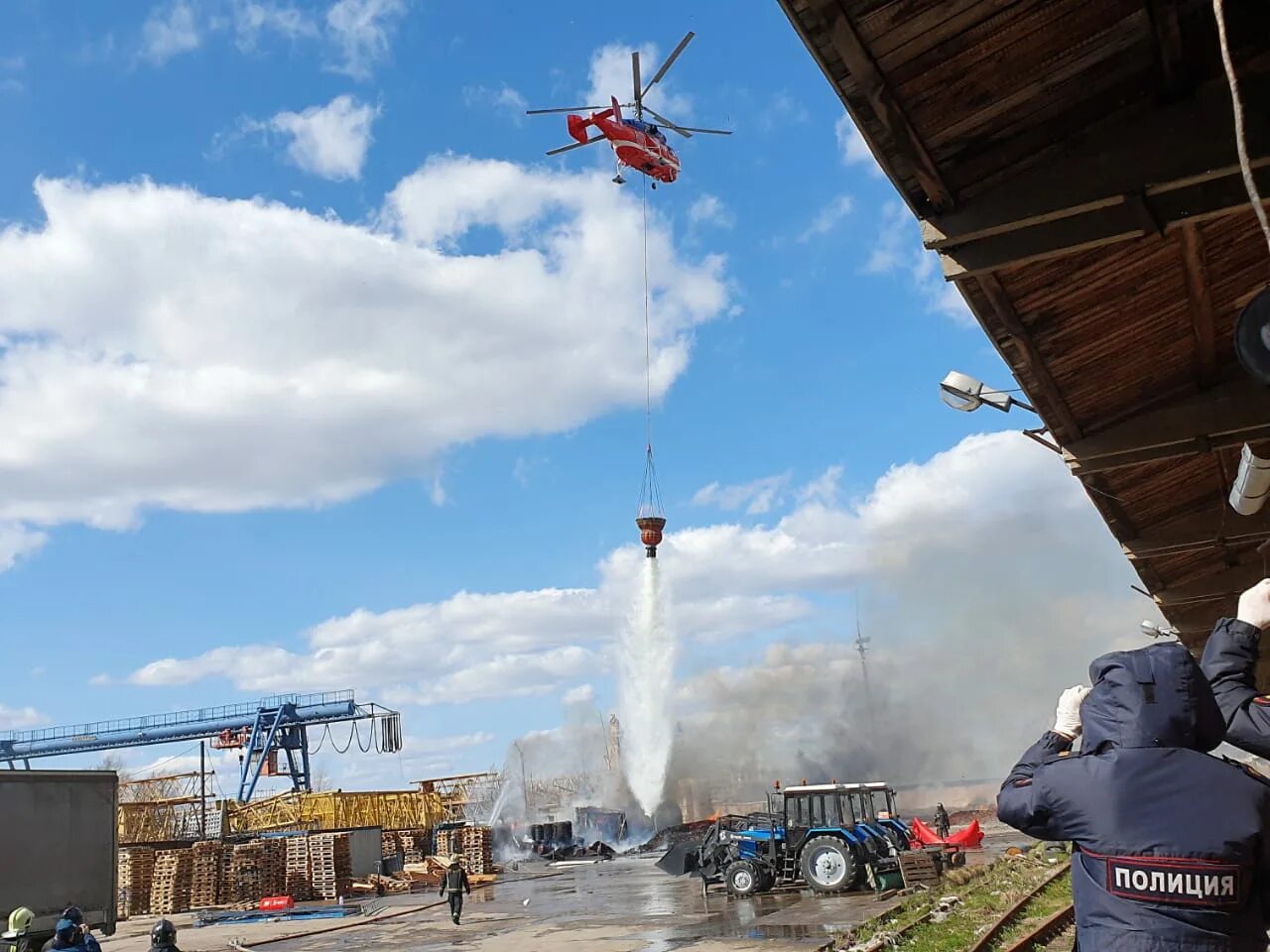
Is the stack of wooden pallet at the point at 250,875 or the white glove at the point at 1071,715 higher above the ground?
the white glove at the point at 1071,715

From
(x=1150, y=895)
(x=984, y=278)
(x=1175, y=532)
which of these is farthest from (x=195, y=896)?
(x=1150, y=895)

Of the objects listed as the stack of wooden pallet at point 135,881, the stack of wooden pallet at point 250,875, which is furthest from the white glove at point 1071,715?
the stack of wooden pallet at point 135,881

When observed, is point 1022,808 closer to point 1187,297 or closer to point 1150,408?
point 1187,297

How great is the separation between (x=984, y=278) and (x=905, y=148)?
1483 mm

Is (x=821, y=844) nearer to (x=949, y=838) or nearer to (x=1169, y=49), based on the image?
(x=949, y=838)

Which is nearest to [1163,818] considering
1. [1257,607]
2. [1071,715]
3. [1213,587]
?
[1071,715]

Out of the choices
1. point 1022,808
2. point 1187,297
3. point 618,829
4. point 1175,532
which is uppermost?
point 1187,297

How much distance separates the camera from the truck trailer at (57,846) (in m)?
11.0

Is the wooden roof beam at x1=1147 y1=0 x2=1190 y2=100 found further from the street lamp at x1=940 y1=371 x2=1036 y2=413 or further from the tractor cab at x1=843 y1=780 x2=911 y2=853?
the tractor cab at x1=843 y1=780 x2=911 y2=853

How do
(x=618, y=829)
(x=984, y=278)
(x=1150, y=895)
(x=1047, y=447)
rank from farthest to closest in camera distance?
(x=618, y=829), (x=1047, y=447), (x=984, y=278), (x=1150, y=895)

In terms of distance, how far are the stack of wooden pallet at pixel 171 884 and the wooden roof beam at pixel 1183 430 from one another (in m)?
29.5

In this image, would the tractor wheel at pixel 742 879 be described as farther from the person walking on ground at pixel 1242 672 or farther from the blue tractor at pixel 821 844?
the person walking on ground at pixel 1242 672

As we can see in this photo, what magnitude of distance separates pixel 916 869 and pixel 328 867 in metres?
18.9

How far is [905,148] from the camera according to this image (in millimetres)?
5316
